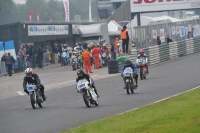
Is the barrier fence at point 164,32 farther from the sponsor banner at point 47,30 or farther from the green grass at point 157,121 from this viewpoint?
the green grass at point 157,121

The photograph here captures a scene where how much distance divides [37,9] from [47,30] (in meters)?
38.6

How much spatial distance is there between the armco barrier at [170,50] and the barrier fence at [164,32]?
394 millimetres

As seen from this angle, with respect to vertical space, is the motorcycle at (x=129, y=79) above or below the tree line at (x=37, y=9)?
below

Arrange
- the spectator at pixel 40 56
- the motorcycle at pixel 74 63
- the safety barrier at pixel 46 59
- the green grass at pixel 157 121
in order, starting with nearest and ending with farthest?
the green grass at pixel 157 121 → the motorcycle at pixel 74 63 → the spectator at pixel 40 56 → the safety barrier at pixel 46 59

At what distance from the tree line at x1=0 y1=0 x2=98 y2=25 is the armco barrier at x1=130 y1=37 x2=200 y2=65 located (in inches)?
1003

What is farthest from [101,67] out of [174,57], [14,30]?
[14,30]

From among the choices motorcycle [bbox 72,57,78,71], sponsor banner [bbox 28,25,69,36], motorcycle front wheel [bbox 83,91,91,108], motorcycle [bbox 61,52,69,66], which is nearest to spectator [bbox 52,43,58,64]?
sponsor banner [bbox 28,25,69,36]

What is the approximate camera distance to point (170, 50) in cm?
3906

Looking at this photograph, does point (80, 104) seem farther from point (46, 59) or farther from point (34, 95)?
point (46, 59)

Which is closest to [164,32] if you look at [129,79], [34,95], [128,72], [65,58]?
[65,58]

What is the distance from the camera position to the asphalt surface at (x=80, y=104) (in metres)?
14.5

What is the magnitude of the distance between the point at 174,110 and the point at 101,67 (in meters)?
25.5

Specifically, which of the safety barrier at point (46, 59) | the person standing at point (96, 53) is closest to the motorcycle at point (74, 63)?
the person standing at point (96, 53)

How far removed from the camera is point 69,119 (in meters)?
15.0
